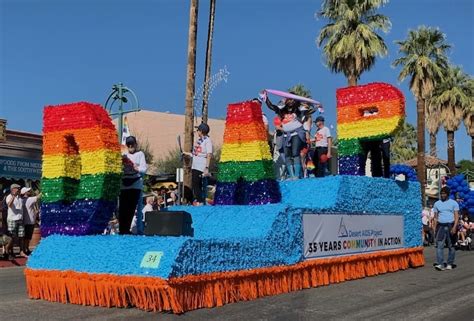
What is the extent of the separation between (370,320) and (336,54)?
2112 centimetres

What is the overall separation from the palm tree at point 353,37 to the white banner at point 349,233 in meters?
15.9

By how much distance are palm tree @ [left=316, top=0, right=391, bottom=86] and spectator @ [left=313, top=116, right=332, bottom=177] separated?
14.6m

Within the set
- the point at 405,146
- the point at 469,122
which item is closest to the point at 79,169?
the point at 469,122

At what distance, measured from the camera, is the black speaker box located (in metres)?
6.75

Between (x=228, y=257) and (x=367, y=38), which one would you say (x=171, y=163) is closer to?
(x=367, y=38)

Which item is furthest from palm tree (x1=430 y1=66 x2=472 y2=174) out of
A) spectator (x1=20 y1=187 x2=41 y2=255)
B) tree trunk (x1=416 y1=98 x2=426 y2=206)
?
spectator (x1=20 y1=187 x2=41 y2=255)

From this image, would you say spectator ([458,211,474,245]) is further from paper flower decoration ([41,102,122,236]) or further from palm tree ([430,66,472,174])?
palm tree ([430,66,472,174])

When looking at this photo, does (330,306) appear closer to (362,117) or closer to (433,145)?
(362,117)

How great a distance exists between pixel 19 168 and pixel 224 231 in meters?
17.4

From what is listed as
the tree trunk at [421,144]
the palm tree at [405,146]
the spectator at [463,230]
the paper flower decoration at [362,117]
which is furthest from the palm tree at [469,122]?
the paper flower decoration at [362,117]

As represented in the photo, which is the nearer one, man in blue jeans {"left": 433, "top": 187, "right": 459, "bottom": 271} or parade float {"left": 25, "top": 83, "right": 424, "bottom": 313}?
parade float {"left": 25, "top": 83, "right": 424, "bottom": 313}

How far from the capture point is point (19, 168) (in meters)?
23.0

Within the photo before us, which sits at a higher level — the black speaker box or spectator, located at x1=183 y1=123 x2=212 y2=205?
spectator, located at x1=183 y1=123 x2=212 y2=205

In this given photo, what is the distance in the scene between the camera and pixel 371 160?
10992mm
